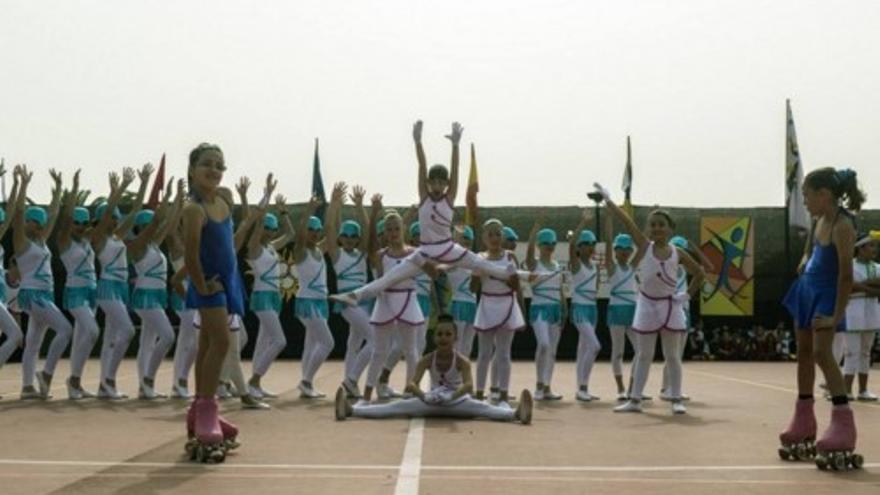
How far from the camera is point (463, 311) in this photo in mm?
16641

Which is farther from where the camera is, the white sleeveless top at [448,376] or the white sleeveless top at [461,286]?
the white sleeveless top at [461,286]

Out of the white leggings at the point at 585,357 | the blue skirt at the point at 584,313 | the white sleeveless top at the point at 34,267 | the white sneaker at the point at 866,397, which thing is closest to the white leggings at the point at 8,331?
the white sleeveless top at the point at 34,267

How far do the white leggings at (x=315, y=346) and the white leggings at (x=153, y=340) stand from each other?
1623mm

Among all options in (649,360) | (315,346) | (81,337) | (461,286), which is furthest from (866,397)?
(81,337)

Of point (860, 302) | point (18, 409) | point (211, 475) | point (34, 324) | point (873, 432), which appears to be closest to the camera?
point (211, 475)

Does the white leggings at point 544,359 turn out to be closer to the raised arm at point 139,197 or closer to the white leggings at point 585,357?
the white leggings at point 585,357

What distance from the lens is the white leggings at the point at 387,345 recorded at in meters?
13.5

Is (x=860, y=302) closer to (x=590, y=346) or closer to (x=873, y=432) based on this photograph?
(x=590, y=346)

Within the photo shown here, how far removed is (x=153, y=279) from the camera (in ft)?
49.8

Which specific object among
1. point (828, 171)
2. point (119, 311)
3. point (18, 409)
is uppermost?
point (828, 171)

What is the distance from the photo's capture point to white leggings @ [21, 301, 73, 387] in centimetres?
1467

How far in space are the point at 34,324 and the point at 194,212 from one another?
708 cm

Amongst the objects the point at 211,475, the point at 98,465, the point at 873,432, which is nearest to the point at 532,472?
the point at 211,475

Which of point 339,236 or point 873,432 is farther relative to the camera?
point 339,236
